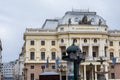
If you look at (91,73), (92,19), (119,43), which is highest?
(92,19)

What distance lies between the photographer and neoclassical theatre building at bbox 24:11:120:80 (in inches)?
3410

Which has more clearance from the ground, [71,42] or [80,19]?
[80,19]

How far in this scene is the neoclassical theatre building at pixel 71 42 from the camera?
Result: 284 feet

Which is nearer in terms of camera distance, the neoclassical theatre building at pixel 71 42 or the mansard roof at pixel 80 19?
the neoclassical theatre building at pixel 71 42

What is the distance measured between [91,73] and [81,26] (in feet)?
36.2

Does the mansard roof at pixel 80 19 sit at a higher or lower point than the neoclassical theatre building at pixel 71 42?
higher

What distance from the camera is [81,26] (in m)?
87.0

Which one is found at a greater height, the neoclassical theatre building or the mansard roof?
the mansard roof

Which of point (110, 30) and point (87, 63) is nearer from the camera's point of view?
point (87, 63)

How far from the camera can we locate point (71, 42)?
86750mm

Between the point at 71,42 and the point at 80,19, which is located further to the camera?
the point at 80,19

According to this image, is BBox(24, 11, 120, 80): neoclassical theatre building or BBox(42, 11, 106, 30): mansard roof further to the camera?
BBox(42, 11, 106, 30): mansard roof

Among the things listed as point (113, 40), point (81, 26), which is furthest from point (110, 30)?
point (81, 26)

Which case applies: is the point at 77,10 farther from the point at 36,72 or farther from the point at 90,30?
the point at 36,72
